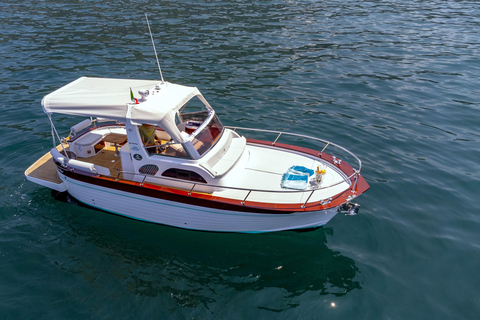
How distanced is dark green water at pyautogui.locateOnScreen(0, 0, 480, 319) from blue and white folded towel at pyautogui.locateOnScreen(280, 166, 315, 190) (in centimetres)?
166

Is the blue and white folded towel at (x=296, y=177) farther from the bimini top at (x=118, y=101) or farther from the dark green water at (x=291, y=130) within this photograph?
the bimini top at (x=118, y=101)

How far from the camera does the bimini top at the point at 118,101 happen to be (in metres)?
10.5

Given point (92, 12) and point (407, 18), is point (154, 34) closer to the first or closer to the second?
point (92, 12)

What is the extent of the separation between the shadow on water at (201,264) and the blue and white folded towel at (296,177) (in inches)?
65.8

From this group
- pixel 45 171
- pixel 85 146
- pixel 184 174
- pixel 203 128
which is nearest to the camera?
pixel 184 174

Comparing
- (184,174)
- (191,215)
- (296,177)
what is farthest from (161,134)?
(296,177)

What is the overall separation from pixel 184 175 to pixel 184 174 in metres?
0.03

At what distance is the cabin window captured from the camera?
35.8 feet

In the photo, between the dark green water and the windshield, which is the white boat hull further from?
the windshield

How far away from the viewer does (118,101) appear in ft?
36.3

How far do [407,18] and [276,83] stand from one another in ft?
61.4

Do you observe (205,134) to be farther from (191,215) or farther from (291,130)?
(291,130)

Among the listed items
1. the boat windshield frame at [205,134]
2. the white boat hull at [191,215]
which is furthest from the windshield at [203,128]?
the white boat hull at [191,215]

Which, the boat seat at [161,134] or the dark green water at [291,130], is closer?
the dark green water at [291,130]
